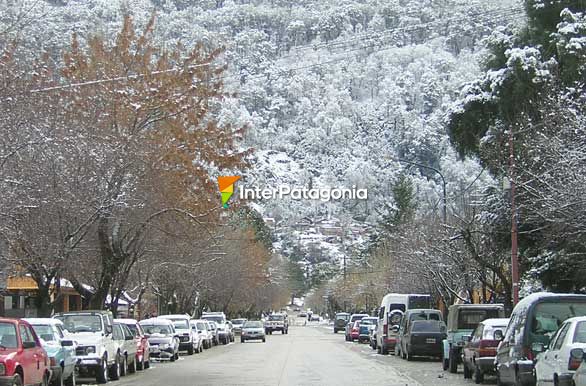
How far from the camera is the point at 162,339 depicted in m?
38.3

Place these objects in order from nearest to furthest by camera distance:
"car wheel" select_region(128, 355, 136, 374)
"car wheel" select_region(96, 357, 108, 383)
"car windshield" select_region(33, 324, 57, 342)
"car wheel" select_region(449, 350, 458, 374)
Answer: "car windshield" select_region(33, 324, 57, 342), "car wheel" select_region(96, 357, 108, 383), "car wheel" select_region(449, 350, 458, 374), "car wheel" select_region(128, 355, 136, 374)

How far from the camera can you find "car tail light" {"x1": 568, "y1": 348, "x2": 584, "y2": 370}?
13734 millimetres

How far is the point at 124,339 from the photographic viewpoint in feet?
96.7

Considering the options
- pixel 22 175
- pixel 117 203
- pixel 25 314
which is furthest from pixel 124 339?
pixel 25 314

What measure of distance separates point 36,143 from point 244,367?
44.7ft

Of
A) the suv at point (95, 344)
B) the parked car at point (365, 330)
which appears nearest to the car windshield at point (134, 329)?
the suv at point (95, 344)

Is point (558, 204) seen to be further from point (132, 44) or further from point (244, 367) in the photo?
point (132, 44)

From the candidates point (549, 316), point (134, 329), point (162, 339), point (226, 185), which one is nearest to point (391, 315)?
point (162, 339)

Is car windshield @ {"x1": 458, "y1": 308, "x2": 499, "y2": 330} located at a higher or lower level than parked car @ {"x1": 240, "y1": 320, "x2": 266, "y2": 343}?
higher

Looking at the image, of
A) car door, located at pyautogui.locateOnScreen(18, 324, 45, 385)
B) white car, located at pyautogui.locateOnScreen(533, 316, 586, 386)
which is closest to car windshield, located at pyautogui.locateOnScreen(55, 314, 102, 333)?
car door, located at pyautogui.locateOnScreen(18, 324, 45, 385)

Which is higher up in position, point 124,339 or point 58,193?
point 58,193

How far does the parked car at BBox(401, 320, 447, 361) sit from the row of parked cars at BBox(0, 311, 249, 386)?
31.3 ft

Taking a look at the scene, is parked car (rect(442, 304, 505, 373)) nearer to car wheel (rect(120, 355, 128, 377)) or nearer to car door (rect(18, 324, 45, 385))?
car wheel (rect(120, 355, 128, 377))

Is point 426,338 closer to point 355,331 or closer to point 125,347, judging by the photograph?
point 125,347
